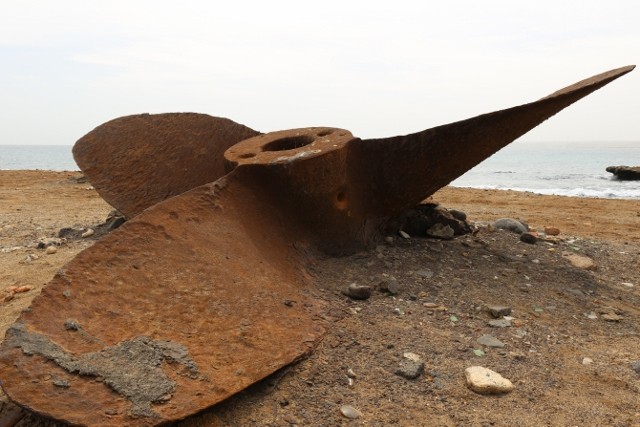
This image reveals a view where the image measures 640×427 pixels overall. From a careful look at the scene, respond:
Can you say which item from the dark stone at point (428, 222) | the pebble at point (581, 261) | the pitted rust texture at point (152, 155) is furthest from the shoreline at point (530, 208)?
the pitted rust texture at point (152, 155)

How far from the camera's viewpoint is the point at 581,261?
375 centimetres

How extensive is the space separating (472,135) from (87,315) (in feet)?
7.13

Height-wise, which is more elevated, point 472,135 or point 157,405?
point 472,135

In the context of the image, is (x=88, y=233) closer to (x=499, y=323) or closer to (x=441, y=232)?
(x=441, y=232)

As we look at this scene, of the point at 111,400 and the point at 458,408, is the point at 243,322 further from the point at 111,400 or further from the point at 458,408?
the point at 458,408

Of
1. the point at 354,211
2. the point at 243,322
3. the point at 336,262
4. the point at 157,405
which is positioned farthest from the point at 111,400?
the point at 354,211

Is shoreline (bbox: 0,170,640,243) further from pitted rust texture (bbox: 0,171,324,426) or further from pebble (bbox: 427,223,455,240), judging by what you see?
pitted rust texture (bbox: 0,171,324,426)

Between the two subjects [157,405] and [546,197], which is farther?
[546,197]

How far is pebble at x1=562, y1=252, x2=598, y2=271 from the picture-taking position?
3676 millimetres

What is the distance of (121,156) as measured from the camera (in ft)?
12.4

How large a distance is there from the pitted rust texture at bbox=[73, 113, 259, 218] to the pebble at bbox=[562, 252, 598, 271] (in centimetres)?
237

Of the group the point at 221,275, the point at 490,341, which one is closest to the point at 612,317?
the point at 490,341

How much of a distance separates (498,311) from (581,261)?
137 cm

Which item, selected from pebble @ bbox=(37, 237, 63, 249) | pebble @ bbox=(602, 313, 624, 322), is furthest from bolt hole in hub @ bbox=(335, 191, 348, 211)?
pebble @ bbox=(37, 237, 63, 249)
